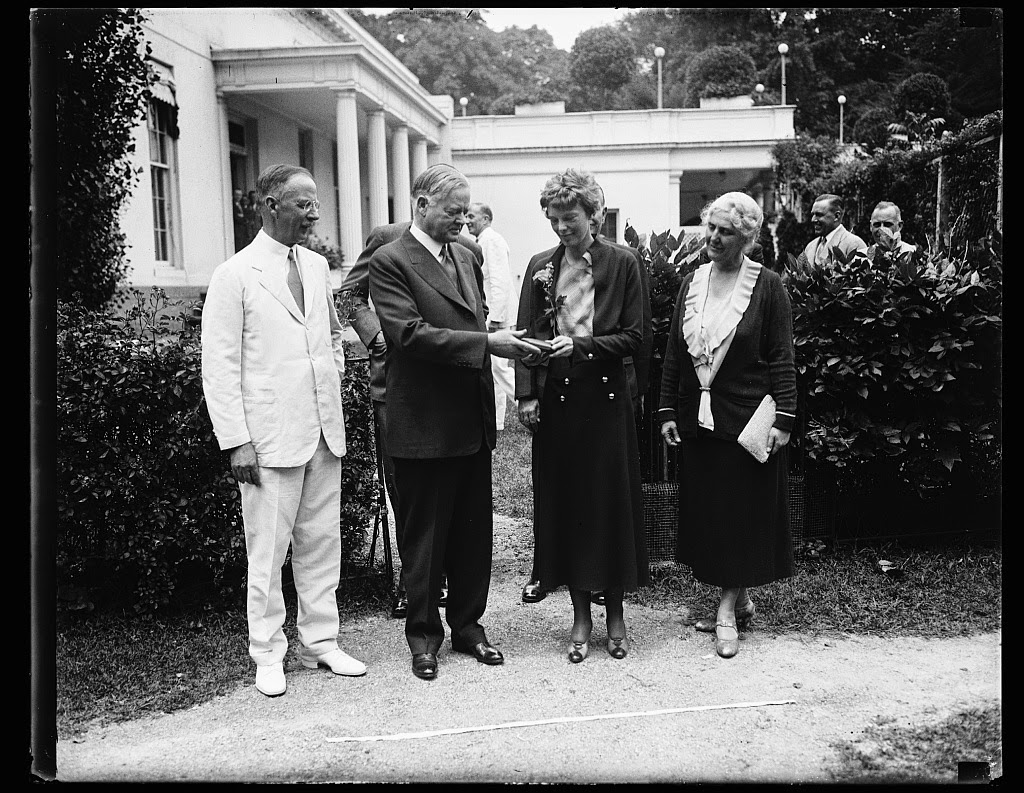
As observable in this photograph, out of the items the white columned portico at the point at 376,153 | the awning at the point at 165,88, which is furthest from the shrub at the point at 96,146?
the white columned portico at the point at 376,153

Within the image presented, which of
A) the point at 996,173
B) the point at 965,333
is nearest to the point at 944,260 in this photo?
the point at 965,333

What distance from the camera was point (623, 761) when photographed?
325cm

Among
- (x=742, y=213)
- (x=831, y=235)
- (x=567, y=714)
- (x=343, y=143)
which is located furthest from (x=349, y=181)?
(x=567, y=714)

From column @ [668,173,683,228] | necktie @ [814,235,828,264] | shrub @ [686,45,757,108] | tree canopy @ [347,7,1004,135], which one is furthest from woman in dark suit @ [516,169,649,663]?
shrub @ [686,45,757,108]

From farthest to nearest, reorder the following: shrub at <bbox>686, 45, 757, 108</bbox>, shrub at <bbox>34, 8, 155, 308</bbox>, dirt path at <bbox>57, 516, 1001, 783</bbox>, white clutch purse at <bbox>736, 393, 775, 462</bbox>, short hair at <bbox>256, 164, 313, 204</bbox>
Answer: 1. shrub at <bbox>686, 45, 757, 108</bbox>
2. shrub at <bbox>34, 8, 155, 308</bbox>
3. white clutch purse at <bbox>736, 393, 775, 462</bbox>
4. short hair at <bbox>256, 164, 313, 204</bbox>
5. dirt path at <bbox>57, 516, 1001, 783</bbox>

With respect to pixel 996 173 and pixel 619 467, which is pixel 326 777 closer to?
pixel 619 467

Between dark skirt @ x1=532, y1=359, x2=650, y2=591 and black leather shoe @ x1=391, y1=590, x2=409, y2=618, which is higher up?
dark skirt @ x1=532, y1=359, x2=650, y2=591

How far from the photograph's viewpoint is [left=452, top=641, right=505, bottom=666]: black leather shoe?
4.17 meters

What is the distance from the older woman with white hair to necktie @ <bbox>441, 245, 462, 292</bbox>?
3.90 feet

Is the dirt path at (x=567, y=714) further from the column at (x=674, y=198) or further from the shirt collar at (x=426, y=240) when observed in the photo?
the column at (x=674, y=198)

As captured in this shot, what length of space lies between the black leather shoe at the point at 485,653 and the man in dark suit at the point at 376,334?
429 millimetres

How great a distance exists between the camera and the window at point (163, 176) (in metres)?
14.0

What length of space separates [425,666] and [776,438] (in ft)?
6.37

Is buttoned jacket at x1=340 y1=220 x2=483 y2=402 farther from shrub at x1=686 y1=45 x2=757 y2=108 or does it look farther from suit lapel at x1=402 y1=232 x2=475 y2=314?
shrub at x1=686 y1=45 x2=757 y2=108
